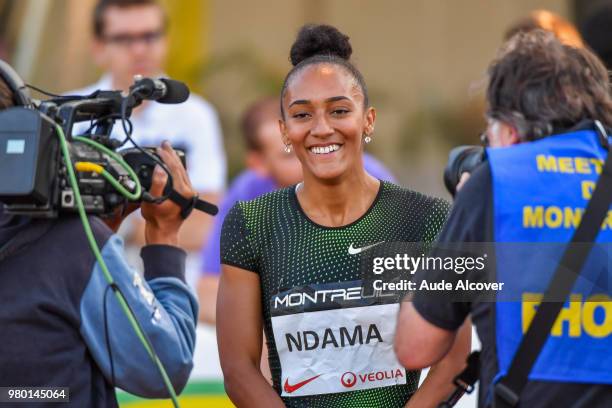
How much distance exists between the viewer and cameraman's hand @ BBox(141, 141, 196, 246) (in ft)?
11.1

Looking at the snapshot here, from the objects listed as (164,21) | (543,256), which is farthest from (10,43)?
(543,256)

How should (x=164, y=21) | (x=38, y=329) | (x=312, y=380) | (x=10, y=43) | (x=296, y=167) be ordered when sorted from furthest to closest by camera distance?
(x=10, y=43)
(x=164, y=21)
(x=296, y=167)
(x=312, y=380)
(x=38, y=329)

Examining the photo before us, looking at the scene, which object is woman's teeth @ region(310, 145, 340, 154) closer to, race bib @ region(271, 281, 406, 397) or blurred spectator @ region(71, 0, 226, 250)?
race bib @ region(271, 281, 406, 397)

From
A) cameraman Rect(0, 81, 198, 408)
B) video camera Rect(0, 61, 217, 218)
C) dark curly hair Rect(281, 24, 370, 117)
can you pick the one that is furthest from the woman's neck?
cameraman Rect(0, 81, 198, 408)

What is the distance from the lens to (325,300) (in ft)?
11.8

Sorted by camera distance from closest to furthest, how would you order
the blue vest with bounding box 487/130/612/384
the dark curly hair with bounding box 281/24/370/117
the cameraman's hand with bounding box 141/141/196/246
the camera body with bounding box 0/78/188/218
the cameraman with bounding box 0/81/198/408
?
the blue vest with bounding box 487/130/612/384
the camera body with bounding box 0/78/188/218
the cameraman with bounding box 0/81/198/408
the cameraman's hand with bounding box 141/141/196/246
the dark curly hair with bounding box 281/24/370/117

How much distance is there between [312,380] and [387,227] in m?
0.54

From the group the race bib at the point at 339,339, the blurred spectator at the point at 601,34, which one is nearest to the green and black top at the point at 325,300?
the race bib at the point at 339,339

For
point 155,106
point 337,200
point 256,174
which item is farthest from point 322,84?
point 256,174

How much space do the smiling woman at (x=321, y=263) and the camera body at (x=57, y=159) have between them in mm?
546

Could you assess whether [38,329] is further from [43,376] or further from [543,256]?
[543,256]

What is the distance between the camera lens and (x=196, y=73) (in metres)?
9.00

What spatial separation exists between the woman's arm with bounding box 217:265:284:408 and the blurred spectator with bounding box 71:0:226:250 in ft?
7.79

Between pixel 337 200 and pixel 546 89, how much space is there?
3.19ft
